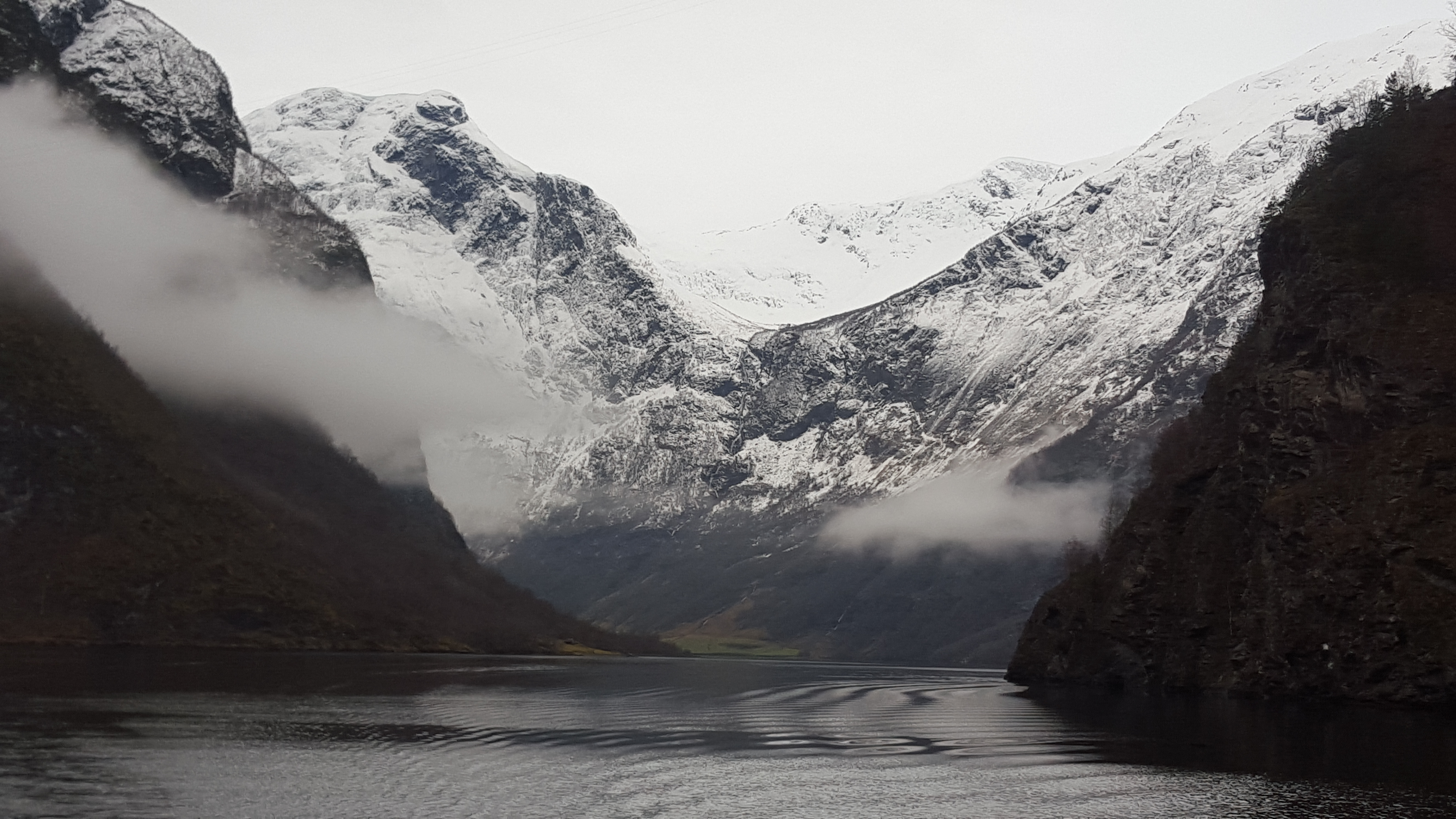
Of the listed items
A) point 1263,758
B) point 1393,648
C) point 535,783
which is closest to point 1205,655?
point 1393,648

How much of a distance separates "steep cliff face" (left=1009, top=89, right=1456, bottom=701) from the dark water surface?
7.72 meters

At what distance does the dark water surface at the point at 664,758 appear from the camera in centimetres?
6800

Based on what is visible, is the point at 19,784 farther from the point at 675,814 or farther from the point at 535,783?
the point at 675,814

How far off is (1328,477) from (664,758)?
75123 mm

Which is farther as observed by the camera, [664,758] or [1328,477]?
[1328,477]

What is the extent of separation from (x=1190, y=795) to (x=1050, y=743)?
28.7m

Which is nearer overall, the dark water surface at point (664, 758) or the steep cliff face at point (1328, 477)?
the dark water surface at point (664, 758)

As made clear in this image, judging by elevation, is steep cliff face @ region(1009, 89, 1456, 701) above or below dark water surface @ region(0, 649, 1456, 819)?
above

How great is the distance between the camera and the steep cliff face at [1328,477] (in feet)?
377

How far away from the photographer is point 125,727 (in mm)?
92000

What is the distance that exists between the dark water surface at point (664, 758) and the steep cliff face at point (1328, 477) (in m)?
7.72

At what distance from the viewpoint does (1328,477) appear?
416 feet

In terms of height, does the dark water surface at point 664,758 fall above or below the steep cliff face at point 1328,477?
below

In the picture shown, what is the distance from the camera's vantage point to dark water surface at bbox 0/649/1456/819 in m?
68.0
